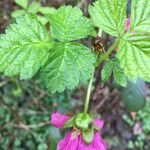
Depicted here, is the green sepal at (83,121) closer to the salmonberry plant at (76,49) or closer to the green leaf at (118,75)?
the salmonberry plant at (76,49)

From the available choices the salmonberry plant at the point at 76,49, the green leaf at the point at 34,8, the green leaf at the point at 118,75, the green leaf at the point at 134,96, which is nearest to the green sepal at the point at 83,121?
the salmonberry plant at the point at 76,49

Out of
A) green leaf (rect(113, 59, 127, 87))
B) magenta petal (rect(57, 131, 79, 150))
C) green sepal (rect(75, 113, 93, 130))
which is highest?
green leaf (rect(113, 59, 127, 87))

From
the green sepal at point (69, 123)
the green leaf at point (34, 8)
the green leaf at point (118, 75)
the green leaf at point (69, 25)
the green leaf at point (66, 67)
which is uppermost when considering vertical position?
the green leaf at point (69, 25)

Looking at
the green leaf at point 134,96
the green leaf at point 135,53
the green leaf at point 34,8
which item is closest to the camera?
the green leaf at point 135,53

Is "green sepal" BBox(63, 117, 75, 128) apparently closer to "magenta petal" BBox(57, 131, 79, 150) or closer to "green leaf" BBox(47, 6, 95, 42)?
"magenta petal" BBox(57, 131, 79, 150)

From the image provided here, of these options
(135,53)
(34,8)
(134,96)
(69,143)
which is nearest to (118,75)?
(135,53)

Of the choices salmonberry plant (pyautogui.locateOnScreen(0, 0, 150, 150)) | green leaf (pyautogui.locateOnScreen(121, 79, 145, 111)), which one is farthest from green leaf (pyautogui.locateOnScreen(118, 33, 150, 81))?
green leaf (pyautogui.locateOnScreen(121, 79, 145, 111))

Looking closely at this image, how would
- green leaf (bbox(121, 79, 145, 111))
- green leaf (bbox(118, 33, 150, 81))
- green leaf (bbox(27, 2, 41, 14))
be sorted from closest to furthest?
green leaf (bbox(118, 33, 150, 81)), green leaf (bbox(27, 2, 41, 14)), green leaf (bbox(121, 79, 145, 111))
